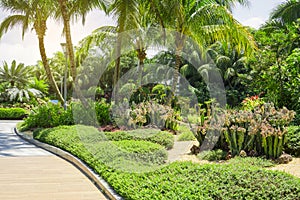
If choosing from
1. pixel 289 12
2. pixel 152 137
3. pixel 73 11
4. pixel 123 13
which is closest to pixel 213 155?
pixel 152 137

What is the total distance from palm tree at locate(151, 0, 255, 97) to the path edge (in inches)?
223

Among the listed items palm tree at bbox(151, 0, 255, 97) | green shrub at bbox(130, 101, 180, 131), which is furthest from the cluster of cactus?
palm tree at bbox(151, 0, 255, 97)

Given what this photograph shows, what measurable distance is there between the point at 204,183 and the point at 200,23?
9566mm

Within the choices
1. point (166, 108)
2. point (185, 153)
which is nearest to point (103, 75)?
point (166, 108)

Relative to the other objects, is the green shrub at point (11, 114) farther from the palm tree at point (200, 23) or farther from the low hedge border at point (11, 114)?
the palm tree at point (200, 23)

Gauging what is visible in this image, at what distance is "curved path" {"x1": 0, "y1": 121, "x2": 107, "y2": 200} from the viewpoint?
575 cm

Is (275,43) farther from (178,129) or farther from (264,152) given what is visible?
(264,152)

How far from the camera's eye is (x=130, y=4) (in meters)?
15.3

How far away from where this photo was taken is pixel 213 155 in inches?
323

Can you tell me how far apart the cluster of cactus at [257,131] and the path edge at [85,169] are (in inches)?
123

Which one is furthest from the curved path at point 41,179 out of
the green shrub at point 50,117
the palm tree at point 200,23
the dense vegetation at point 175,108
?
the palm tree at point 200,23

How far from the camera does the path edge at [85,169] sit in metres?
5.77

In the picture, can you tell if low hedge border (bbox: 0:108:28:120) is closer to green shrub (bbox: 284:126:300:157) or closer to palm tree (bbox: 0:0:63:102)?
palm tree (bbox: 0:0:63:102)

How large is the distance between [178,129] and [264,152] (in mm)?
5456
